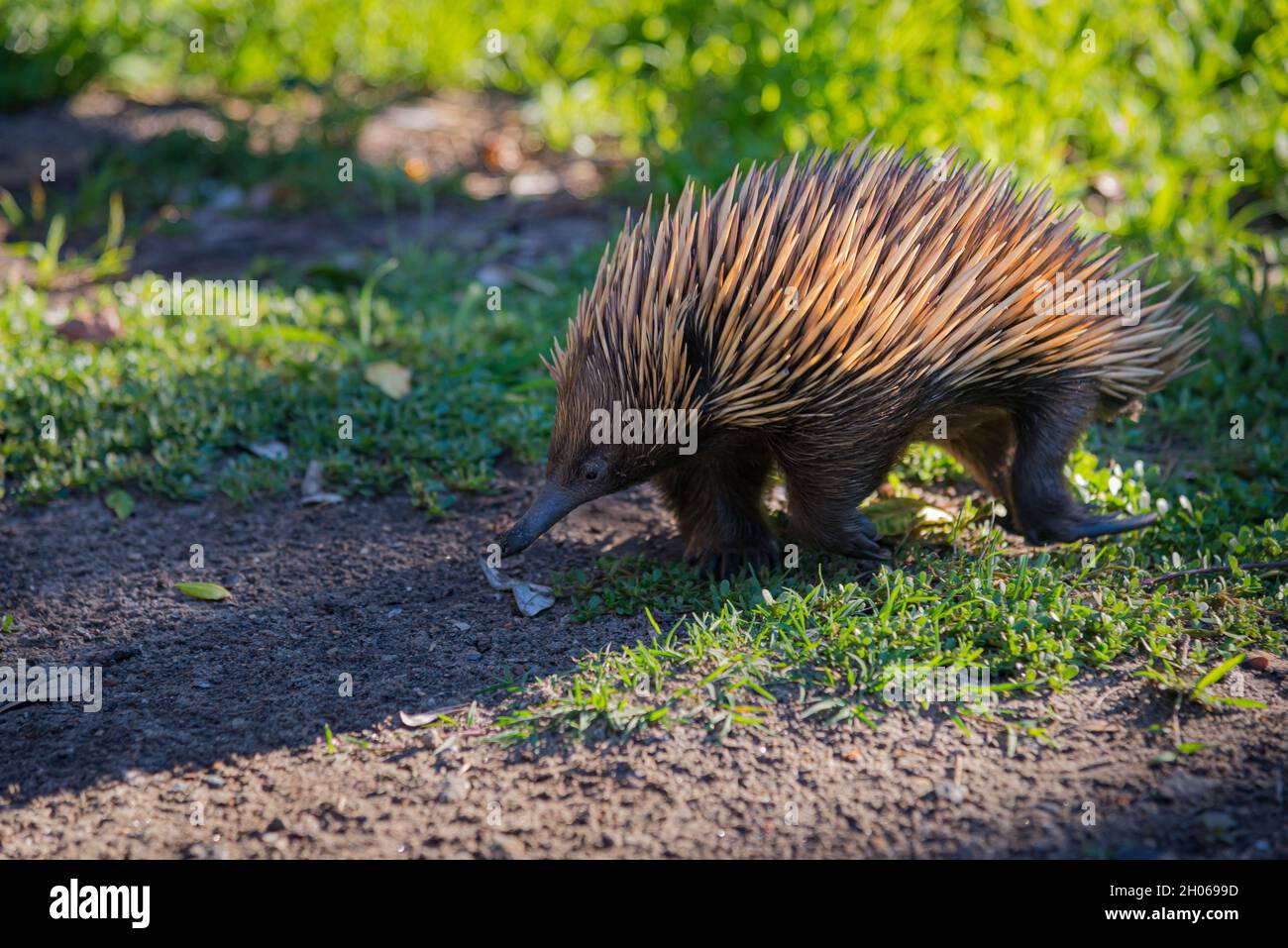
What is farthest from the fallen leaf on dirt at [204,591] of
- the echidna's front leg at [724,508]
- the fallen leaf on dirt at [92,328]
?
the fallen leaf on dirt at [92,328]

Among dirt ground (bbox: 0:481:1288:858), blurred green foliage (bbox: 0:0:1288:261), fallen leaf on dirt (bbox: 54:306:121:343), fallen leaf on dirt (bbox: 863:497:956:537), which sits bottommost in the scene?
dirt ground (bbox: 0:481:1288:858)

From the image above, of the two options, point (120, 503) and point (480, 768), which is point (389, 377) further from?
point (480, 768)

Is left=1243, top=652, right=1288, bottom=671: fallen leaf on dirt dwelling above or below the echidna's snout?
below

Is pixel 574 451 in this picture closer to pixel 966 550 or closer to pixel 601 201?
pixel 966 550

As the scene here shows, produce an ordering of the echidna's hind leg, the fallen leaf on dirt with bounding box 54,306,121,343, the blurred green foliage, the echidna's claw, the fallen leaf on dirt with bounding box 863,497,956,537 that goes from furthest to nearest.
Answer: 1. the blurred green foliage
2. the fallen leaf on dirt with bounding box 54,306,121,343
3. the fallen leaf on dirt with bounding box 863,497,956,537
4. the echidna's claw
5. the echidna's hind leg

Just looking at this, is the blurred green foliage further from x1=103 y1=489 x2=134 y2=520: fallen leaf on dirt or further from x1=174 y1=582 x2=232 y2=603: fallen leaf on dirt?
x1=174 y1=582 x2=232 y2=603: fallen leaf on dirt

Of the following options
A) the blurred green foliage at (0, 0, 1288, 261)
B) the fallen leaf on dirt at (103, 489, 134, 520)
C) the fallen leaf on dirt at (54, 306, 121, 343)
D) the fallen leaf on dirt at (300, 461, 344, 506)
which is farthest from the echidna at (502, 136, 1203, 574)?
the fallen leaf on dirt at (54, 306, 121, 343)

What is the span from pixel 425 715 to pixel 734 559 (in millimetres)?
1144

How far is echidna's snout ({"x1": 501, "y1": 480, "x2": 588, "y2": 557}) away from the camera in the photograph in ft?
11.2

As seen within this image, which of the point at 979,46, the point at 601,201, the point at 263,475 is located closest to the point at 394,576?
the point at 263,475

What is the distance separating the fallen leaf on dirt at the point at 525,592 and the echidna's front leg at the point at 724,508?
49cm

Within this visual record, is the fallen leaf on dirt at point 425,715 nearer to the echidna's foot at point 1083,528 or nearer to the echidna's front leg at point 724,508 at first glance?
the echidna's front leg at point 724,508

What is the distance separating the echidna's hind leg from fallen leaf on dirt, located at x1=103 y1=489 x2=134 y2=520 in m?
2.98

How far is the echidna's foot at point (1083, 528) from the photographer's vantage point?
3.93 metres
